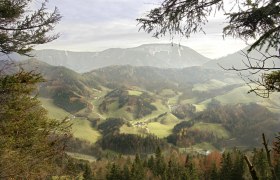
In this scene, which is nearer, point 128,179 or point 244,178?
point 244,178

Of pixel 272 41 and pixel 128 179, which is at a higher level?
pixel 272 41

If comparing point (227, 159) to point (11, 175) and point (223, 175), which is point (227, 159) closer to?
point (223, 175)

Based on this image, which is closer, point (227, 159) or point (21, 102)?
point (21, 102)

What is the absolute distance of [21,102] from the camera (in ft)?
61.6

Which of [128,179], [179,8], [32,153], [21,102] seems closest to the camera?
[179,8]

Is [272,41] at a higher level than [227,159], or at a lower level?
higher

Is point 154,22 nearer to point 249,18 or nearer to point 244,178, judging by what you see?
point 249,18

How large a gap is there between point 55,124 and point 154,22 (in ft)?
39.0

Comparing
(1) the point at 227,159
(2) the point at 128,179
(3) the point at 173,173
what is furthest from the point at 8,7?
(3) the point at 173,173

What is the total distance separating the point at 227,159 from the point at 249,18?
66.5 meters

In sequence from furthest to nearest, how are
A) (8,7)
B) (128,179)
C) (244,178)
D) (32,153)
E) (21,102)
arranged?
1. (128,179)
2. (244,178)
3. (21,102)
4. (32,153)
5. (8,7)

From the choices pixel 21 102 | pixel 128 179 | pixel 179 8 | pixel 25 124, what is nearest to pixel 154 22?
pixel 179 8

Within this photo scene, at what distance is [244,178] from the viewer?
2778 inches

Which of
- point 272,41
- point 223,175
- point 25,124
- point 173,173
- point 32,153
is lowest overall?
point 173,173
